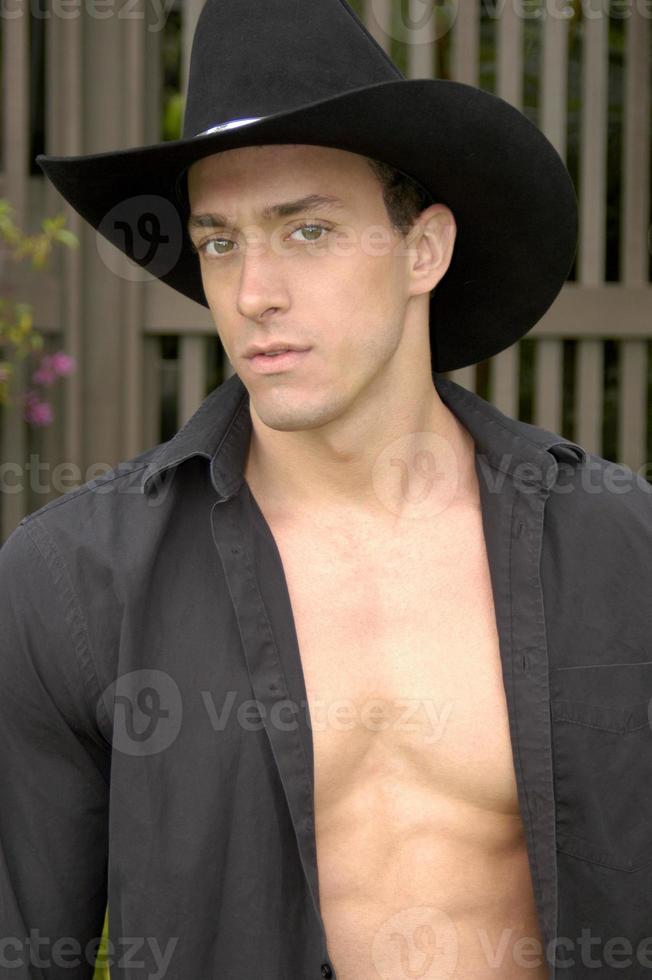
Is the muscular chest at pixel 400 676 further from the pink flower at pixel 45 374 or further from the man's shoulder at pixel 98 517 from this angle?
the pink flower at pixel 45 374

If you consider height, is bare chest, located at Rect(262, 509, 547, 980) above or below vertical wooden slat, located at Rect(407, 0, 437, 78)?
below

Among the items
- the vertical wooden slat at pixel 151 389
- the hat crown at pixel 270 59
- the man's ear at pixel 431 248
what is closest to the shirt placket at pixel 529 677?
the man's ear at pixel 431 248

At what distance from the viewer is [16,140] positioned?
4.59m

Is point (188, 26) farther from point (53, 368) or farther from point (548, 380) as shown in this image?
point (548, 380)

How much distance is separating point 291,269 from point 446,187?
424 mm

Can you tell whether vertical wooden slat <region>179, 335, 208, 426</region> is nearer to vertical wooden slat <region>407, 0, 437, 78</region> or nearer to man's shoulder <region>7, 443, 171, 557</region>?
vertical wooden slat <region>407, 0, 437, 78</region>

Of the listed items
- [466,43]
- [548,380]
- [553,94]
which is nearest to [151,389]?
[548,380]

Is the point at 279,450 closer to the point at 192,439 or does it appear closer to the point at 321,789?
the point at 192,439

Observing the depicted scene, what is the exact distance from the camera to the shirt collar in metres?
2.63

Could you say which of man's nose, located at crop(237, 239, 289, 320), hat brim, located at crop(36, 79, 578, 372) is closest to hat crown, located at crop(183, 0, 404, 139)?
hat brim, located at crop(36, 79, 578, 372)

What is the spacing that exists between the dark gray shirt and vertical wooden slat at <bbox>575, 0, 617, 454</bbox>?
2.24 meters

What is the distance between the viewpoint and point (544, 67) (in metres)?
4.77

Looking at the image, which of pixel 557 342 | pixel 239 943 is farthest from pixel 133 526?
pixel 557 342

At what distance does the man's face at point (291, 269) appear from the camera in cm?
249
